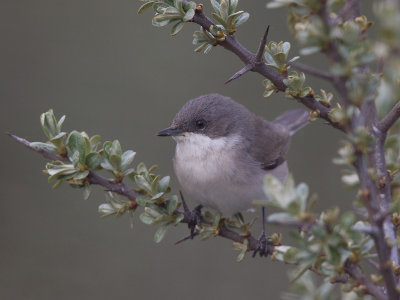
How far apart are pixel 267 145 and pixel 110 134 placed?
120 inches

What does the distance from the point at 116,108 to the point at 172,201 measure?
469 cm

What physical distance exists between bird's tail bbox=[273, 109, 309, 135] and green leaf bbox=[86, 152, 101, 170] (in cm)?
302

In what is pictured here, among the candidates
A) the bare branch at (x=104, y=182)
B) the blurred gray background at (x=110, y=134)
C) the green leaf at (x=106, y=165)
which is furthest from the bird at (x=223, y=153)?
the blurred gray background at (x=110, y=134)

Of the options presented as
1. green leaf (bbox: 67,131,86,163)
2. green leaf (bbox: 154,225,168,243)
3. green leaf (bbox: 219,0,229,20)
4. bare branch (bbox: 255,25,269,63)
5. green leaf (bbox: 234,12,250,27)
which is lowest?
green leaf (bbox: 154,225,168,243)

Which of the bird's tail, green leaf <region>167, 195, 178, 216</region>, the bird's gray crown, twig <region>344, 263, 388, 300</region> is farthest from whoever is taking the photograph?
the bird's tail

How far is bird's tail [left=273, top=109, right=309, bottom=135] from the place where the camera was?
201 inches

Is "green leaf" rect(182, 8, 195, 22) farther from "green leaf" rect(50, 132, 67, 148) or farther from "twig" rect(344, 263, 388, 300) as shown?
"twig" rect(344, 263, 388, 300)

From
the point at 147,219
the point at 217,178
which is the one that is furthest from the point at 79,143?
the point at 217,178

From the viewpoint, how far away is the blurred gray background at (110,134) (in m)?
6.26

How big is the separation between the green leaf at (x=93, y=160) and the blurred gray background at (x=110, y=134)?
156 inches

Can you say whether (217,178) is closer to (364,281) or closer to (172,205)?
(172,205)

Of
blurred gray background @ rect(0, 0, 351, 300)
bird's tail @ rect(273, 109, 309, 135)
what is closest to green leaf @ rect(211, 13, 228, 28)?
bird's tail @ rect(273, 109, 309, 135)

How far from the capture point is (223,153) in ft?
12.6

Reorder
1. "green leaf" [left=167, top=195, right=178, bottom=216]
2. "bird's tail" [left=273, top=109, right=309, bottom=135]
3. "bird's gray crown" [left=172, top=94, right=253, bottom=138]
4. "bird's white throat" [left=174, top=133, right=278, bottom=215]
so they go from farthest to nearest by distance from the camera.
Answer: "bird's tail" [left=273, top=109, right=309, bottom=135], "bird's gray crown" [left=172, top=94, right=253, bottom=138], "bird's white throat" [left=174, top=133, right=278, bottom=215], "green leaf" [left=167, top=195, right=178, bottom=216]
